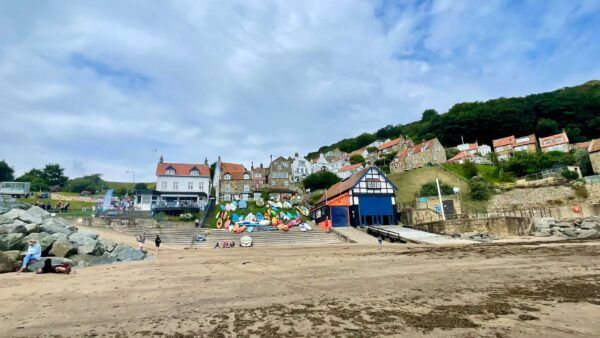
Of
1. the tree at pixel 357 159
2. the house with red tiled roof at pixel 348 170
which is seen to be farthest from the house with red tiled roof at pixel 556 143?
the tree at pixel 357 159

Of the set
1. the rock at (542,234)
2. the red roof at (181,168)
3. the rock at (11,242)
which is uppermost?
the red roof at (181,168)

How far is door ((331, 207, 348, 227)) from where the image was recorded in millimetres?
40469

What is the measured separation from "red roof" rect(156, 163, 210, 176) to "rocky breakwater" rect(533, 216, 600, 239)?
5194 cm

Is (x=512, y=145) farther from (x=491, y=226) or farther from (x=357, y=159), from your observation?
(x=491, y=226)

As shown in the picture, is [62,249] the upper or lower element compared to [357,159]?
lower

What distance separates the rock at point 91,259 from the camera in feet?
50.5

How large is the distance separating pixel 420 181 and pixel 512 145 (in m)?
42.5

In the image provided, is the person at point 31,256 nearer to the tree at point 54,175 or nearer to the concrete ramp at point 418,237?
the concrete ramp at point 418,237

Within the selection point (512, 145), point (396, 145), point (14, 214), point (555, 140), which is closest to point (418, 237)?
point (14, 214)

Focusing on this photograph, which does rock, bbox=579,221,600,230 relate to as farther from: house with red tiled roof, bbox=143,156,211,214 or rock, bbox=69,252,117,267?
house with red tiled roof, bbox=143,156,211,214

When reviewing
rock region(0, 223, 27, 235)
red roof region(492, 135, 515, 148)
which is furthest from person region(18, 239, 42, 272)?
red roof region(492, 135, 515, 148)

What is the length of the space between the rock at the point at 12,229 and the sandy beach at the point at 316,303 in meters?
5.21

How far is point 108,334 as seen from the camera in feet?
17.0

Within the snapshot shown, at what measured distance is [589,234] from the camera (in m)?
24.9
